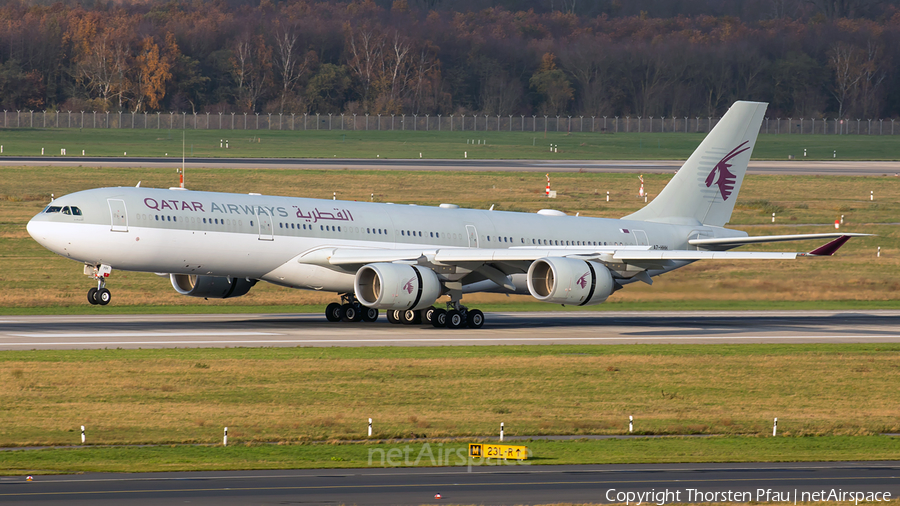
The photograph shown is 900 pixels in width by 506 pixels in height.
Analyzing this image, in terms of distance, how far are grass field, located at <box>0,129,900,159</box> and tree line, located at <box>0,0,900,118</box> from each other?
2439cm

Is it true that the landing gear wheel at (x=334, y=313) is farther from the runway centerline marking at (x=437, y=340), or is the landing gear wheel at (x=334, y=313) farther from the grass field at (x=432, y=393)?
the grass field at (x=432, y=393)

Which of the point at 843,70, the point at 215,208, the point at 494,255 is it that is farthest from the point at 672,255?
the point at 843,70

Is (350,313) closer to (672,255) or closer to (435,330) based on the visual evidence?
(435,330)

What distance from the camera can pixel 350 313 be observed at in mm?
49688

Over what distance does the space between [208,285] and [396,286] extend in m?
8.60

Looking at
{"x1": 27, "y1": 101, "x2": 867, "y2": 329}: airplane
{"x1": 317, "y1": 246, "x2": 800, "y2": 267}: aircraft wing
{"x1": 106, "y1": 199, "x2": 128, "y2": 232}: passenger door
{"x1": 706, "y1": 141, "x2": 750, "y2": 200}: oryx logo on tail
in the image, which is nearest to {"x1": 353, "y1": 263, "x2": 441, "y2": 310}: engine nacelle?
{"x1": 27, "y1": 101, "x2": 867, "y2": 329}: airplane

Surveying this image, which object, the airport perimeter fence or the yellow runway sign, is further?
the airport perimeter fence

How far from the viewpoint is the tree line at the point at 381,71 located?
16538cm

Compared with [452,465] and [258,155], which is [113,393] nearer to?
[452,465]

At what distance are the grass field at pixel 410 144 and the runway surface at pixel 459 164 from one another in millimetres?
8230

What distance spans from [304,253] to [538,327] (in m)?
10.2

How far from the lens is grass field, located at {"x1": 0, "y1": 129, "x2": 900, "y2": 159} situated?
123375mm

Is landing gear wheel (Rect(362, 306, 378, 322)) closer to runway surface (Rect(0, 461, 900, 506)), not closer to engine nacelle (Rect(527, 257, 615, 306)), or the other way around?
engine nacelle (Rect(527, 257, 615, 306))

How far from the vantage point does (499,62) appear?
194000 mm
